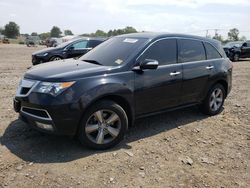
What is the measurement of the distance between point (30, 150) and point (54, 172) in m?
0.81

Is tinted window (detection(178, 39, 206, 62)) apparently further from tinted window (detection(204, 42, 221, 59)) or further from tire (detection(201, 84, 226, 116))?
tire (detection(201, 84, 226, 116))

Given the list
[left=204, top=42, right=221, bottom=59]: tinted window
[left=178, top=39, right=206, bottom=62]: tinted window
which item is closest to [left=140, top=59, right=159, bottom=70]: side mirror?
[left=178, top=39, right=206, bottom=62]: tinted window

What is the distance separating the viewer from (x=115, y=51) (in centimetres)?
581

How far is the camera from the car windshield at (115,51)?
5.53 m

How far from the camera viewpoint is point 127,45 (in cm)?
586

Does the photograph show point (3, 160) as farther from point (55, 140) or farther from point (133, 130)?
point (133, 130)

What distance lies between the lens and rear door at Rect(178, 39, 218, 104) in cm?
626

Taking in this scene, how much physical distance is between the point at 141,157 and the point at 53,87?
1.64m

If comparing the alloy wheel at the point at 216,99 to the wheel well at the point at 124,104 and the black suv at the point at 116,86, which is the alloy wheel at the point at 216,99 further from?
the wheel well at the point at 124,104

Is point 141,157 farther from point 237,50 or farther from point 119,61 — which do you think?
point 237,50

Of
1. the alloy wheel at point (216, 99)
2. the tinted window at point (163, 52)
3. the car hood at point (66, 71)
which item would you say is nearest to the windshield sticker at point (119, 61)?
the car hood at point (66, 71)

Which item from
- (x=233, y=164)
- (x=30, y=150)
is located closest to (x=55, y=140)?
(x=30, y=150)

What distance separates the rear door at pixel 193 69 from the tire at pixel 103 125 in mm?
1642

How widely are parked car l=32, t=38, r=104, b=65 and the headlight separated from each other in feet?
33.0
